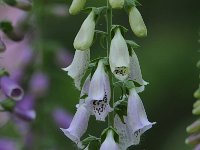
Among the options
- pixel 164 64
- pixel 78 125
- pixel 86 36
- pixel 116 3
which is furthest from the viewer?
pixel 164 64

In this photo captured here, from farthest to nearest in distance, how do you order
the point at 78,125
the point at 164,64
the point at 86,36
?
the point at 164,64, the point at 78,125, the point at 86,36

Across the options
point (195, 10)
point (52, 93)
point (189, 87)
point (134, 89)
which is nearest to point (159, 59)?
point (189, 87)

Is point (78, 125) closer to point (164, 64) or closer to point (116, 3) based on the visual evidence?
point (116, 3)

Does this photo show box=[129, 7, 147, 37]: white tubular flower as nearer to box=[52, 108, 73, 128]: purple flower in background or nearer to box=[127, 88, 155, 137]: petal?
box=[127, 88, 155, 137]: petal

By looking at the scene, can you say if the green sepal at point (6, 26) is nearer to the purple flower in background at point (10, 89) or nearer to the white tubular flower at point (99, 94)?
the purple flower in background at point (10, 89)

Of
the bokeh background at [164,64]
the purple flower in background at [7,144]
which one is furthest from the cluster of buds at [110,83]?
the bokeh background at [164,64]

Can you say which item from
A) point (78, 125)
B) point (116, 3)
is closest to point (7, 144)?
point (78, 125)

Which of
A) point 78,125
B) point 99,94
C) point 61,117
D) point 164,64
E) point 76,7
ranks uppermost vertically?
point 76,7
